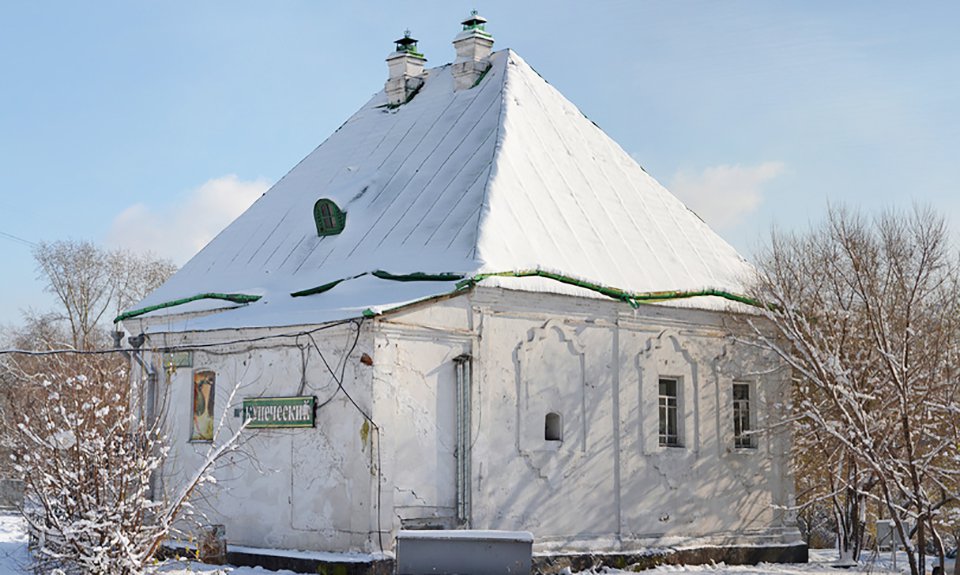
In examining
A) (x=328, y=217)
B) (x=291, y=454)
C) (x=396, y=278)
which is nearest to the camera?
(x=291, y=454)

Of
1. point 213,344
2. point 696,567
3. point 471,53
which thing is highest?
point 471,53

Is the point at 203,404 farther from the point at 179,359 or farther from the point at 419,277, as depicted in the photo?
the point at 419,277

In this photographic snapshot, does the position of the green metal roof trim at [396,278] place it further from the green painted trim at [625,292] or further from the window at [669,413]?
the window at [669,413]

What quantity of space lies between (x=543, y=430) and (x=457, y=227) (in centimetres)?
321

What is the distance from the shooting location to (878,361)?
18109 mm

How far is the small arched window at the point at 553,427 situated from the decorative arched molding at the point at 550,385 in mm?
65

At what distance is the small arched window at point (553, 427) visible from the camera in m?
16.9

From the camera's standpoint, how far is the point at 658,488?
17.9 m

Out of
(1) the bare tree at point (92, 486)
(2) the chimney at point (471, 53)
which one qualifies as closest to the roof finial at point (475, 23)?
(2) the chimney at point (471, 53)

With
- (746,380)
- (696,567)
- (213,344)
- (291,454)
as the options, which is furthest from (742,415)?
(213,344)

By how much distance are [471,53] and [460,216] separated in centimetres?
504

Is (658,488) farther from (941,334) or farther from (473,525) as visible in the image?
(941,334)

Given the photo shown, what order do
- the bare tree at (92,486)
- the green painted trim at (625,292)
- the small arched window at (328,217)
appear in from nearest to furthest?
the bare tree at (92,486) < the green painted trim at (625,292) < the small arched window at (328,217)

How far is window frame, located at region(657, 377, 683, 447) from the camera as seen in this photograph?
60.6 ft
